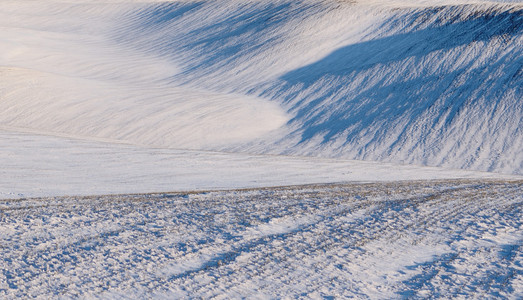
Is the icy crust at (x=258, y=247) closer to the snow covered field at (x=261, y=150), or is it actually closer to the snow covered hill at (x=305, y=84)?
the snow covered field at (x=261, y=150)

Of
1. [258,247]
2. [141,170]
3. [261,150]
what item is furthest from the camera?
[261,150]

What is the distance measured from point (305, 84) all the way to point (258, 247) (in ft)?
71.4

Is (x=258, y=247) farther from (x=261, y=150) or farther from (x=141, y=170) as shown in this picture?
(x=261, y=150)

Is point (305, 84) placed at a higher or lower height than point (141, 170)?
higher

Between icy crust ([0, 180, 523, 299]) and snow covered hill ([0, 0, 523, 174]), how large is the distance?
1193cm

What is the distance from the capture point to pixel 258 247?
6.99 meters

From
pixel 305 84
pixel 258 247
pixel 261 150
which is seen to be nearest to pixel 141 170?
pixel 258 247

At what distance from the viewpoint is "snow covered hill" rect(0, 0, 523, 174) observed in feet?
72.2

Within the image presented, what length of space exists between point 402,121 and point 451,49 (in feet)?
20.5

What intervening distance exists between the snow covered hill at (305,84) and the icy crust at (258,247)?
1193 centimetres

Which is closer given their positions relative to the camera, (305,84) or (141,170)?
(141,170)

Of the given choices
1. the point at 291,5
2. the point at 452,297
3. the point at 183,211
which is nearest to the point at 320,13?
the point at 291,5

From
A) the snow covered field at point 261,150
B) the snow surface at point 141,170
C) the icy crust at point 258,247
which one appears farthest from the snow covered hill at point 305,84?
the icy crust at point 258,247

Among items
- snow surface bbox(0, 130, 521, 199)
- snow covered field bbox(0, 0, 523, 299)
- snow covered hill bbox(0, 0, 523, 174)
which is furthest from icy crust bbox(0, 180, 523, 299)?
snow covered hill bbox(0, 0, 523, 174)
